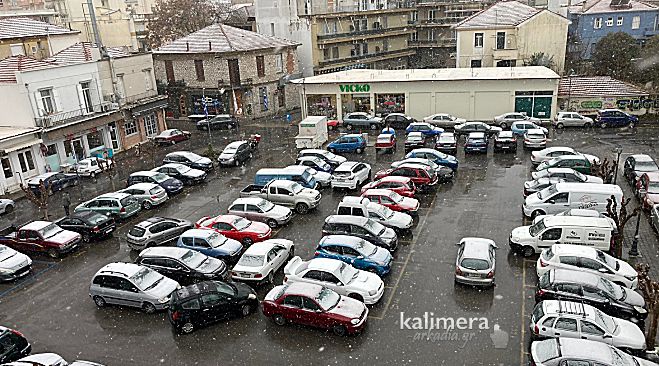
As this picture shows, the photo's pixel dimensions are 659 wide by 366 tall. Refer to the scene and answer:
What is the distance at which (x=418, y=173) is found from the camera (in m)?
27.7

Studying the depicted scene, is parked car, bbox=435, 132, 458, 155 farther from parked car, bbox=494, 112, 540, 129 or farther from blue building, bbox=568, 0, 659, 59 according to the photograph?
blue building, bbox=568, 0, 659, 59

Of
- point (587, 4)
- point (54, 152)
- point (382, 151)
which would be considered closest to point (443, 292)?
point (382, 151)

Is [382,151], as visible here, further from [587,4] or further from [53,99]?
[587,4]

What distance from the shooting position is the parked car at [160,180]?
99.1ft

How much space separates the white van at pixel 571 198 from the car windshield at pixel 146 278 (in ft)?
52.1

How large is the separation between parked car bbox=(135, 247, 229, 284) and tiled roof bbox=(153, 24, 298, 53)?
108ft

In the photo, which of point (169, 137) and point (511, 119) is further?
point (169, 137)

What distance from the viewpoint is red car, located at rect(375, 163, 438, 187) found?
90.6 feet

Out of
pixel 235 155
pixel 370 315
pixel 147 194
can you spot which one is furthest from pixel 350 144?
pixel 370 315

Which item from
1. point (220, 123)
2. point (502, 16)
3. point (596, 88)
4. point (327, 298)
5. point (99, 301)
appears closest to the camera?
point (327, 298)

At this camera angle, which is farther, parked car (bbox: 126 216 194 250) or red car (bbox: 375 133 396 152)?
red car (bbox: 375 133 396 152)

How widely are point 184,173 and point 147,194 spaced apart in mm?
4116

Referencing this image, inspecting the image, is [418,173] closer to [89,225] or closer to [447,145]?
[447,145]

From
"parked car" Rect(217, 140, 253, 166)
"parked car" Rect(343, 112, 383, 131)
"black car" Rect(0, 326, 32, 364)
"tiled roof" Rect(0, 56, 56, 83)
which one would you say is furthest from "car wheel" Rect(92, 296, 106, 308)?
"parked car" Rect(343, 112, 383, 131)
